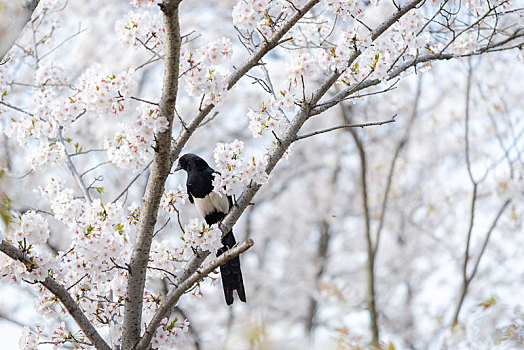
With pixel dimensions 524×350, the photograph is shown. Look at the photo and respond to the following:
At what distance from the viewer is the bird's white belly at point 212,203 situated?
400 cm

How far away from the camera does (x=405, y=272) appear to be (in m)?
10.0

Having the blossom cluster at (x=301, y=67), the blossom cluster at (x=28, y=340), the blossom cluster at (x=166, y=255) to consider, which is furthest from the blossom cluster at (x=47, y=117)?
the blossom cluster at (x=28, y=340)

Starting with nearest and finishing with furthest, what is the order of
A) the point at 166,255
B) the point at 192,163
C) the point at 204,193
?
1. the point at 166,255
2. the point at 204,193
3. the point at 192,163

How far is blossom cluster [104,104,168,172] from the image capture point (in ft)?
8.18

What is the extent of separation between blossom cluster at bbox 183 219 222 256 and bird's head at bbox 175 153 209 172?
4.25ft

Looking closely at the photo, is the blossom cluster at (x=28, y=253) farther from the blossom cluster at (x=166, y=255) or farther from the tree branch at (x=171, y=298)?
the blossom cluster at (x=166, y=255)

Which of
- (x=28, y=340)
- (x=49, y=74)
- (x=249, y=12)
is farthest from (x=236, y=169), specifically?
(x=49, y=74)

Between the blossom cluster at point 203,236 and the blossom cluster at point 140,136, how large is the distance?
408mm

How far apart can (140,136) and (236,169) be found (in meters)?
0.46

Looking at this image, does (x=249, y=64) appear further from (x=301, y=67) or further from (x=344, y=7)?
(x=344, y=7)

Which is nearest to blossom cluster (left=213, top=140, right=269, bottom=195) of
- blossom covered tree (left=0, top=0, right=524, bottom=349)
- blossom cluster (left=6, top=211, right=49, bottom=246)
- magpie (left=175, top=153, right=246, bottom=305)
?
blossom covered tree (left=0, top=0, right=524, bottom=349)

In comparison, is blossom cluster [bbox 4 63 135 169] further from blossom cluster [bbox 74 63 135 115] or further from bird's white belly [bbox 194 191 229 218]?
bird's white belly [bbox 194 191 229 218]

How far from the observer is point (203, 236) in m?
2.83

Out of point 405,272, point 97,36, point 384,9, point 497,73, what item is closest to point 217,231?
point 384,9
